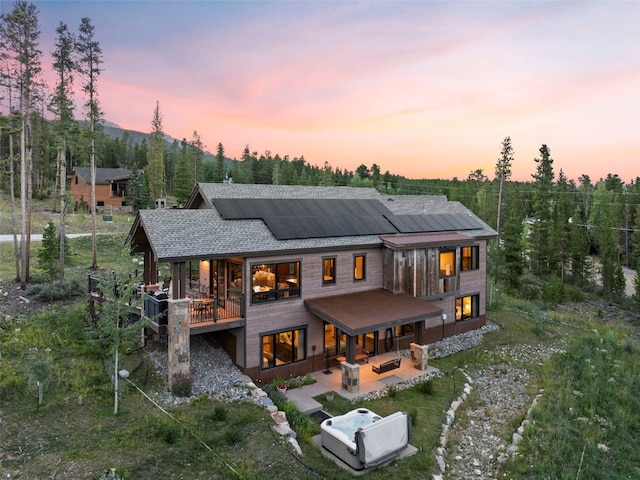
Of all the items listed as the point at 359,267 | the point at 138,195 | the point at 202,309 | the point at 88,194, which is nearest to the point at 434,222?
the point at 359,267

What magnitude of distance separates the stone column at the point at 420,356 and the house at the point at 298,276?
64 mm

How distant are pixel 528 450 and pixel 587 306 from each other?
118 ft

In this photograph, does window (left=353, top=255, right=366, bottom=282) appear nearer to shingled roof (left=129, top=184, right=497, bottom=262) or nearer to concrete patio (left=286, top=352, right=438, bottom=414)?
shingled roof (left=129, top=184, right=497, bottom=262)

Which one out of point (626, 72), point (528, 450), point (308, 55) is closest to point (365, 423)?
point (528, 450)

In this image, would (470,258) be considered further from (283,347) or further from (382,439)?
(382,439)

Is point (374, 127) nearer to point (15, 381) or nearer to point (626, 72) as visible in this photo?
point (626, 72)

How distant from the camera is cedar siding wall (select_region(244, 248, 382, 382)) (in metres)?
15.2

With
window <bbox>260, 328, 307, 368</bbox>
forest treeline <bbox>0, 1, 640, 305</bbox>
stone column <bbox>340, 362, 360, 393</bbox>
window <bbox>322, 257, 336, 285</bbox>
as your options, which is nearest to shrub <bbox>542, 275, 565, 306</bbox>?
forest treeline <bbox>0, 1, 640, 305</bbox>

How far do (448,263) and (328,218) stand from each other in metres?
7.29

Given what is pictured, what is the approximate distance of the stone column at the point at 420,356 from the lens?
679 inches

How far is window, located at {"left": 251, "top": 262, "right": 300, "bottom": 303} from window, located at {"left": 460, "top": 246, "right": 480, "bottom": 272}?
1112 centimetres

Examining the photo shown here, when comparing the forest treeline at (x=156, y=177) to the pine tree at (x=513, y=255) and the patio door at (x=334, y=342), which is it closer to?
the pine tree at (x=513, y=255)

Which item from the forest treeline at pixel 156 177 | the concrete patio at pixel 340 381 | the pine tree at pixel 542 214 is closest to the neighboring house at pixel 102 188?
the forest treeline at pixel 156 177

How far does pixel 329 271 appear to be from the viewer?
17.8 meters
